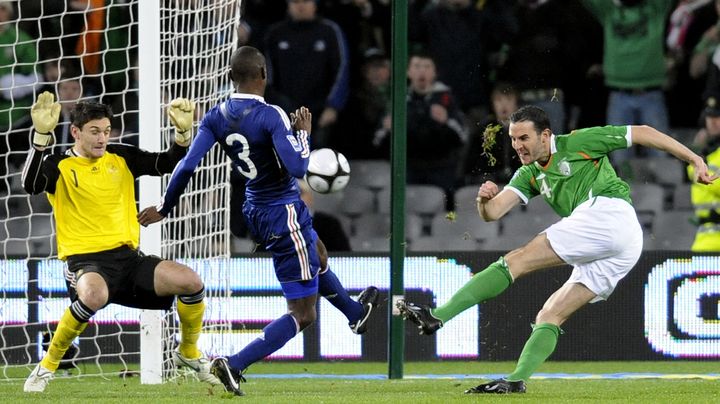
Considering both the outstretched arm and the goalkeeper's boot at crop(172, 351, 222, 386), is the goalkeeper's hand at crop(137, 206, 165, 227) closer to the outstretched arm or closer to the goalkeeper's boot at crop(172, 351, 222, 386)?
the goalkeeper's boot at crop(172, 351, 222, 386)

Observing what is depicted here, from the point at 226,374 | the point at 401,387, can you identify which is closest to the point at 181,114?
the point at 226,374

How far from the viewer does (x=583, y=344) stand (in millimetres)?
10320

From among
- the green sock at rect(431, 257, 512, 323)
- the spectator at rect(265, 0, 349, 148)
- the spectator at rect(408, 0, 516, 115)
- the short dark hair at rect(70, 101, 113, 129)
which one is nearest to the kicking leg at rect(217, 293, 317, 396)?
the green sock at rect(431, 257, 512, 323)

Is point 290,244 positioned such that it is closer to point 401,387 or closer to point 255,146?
point 255,146

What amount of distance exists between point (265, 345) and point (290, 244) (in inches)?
22.6

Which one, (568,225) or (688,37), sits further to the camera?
(688,37)

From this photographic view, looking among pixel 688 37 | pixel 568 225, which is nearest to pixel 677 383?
pixel 568 225

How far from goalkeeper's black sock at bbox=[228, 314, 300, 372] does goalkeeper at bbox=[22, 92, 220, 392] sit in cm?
63

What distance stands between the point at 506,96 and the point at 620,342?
2667 mm

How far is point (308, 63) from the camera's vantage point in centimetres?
1228

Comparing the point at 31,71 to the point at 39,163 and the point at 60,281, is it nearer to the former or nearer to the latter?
the point at 60,281

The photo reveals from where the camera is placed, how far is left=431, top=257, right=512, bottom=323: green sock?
7473mm

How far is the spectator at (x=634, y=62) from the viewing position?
12.3m

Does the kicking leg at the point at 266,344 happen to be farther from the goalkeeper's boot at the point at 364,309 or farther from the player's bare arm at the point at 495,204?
the player's bare arm at the point at 495,204
